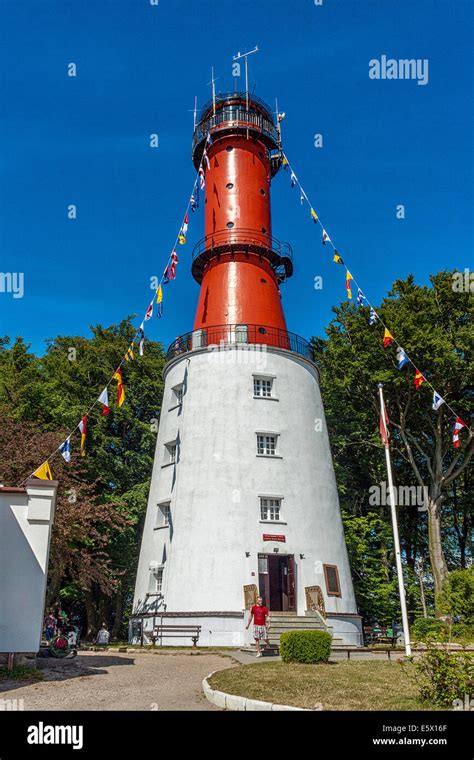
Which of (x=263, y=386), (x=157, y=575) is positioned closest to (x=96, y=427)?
(x=157, y=575)

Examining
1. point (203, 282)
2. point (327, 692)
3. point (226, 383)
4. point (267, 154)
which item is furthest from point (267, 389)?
point (327, 692)

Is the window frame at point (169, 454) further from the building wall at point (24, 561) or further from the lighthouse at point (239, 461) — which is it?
the building wall at point (24, 561)

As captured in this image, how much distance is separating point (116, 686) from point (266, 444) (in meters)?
16.1

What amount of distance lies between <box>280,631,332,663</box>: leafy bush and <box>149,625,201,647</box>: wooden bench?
8182 millimetres

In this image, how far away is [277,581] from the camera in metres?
26.1

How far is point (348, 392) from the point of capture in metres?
36.0

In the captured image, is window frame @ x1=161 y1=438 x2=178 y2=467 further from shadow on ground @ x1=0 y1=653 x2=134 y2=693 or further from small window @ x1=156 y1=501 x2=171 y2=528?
shadow on ground @ x1=0 y1=653 x2=134 y2=693

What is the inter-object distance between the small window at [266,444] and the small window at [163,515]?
189 inches

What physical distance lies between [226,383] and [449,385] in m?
11.6

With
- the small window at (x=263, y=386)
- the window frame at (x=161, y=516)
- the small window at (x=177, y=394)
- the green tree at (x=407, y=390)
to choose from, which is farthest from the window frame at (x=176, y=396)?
the green tree at (x=407, y=390)

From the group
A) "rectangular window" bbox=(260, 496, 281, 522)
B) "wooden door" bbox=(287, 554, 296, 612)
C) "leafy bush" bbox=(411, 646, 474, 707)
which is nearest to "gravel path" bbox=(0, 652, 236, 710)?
"leafy bush" bbox=(411, 646, 474, 707)

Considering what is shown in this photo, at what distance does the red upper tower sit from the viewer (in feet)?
100
